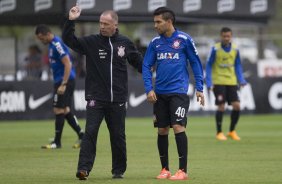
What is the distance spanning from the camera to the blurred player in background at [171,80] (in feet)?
42.5

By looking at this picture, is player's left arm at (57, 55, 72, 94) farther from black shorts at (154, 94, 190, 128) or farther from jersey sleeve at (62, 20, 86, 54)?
black shorts at (154, 94, 190, 128)

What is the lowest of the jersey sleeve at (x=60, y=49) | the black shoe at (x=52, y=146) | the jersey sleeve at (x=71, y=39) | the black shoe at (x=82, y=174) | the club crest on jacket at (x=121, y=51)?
the black shoe at (x=52, y=146)

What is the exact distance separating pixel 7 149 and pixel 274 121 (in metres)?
11.4

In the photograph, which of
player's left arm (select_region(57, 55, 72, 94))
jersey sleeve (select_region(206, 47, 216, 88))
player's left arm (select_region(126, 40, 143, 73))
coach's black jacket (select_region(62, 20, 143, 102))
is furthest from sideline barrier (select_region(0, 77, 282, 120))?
coach's black jacket (select_region(62, 20, 143, 102))

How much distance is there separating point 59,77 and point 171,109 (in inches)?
242

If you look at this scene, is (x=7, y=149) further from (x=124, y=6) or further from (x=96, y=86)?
(x=124, y=6)

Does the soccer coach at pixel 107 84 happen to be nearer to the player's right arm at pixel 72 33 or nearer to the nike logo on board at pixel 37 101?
the player's right arm at pixel 72 33

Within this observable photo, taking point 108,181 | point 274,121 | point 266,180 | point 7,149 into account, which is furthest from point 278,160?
point 274,121

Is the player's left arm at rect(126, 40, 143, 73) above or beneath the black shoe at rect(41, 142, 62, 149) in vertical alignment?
above

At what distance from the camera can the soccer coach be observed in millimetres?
12930

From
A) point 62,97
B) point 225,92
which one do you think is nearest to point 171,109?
point 62,97

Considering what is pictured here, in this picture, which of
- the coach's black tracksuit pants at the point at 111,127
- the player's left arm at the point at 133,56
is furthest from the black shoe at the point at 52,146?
the player's left arm at the point at 133,56

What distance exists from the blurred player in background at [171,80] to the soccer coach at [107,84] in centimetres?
38

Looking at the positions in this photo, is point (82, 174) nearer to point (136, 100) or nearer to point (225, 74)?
point (225, 74)
